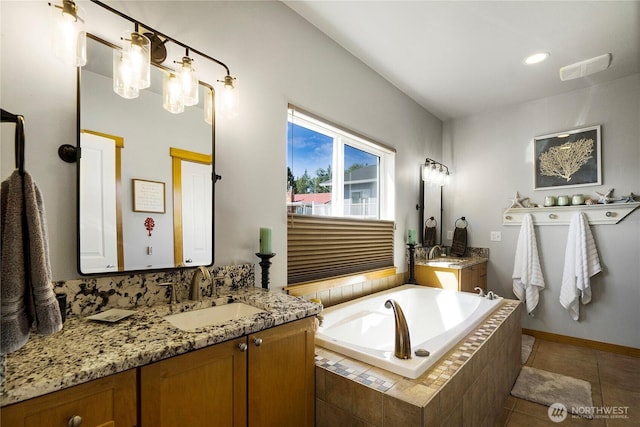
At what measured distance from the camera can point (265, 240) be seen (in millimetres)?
1720

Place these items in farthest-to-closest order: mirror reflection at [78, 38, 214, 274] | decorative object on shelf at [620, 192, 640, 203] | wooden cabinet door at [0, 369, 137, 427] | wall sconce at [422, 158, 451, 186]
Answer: wall sconce at [422, 158, 451, 186] < decorative object on shelf at [620, 192, 640, 203] < mirror reflection at [78, 38, 214, 274] < wooden cabinet door at [0, 369, 137, 427]

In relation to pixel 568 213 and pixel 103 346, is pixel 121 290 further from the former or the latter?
pixel 568 213

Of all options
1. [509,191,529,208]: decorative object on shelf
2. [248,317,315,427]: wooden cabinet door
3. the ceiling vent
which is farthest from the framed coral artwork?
[248,317,315,427]: wooden cabinet door

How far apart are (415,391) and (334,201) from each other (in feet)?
5.41

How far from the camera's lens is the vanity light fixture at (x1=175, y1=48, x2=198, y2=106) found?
54.2 inches

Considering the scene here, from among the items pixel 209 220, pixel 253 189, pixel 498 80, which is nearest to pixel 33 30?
pixel 209 220

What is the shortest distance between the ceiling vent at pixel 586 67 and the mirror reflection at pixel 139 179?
9.97 feet

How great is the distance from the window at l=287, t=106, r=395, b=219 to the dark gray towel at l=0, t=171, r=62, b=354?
4.44 feet

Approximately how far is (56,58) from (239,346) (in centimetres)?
128

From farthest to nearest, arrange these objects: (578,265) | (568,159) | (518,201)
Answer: (518,201), (568,159), (578,265)

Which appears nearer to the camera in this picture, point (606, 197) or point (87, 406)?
point (87, 406)

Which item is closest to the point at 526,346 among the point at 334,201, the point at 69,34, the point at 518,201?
the point at 518,201

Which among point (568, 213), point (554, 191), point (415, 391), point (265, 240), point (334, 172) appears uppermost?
point (334, 172)

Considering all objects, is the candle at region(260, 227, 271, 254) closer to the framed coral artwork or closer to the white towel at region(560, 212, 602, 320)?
the white towel at region(560, 212, 602, 320)
